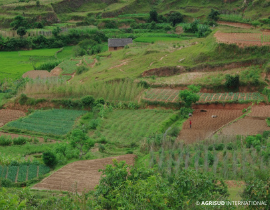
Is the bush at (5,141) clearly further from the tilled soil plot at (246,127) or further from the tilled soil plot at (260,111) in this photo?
the tilled soil plot at (260,111)

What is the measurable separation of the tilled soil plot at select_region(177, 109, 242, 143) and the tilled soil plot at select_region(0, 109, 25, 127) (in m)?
15.4

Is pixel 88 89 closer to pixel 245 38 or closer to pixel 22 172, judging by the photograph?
pixel 22 172

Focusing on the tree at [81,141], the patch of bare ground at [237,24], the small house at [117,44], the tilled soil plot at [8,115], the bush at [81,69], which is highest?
the patch of bare ground at [237,24]

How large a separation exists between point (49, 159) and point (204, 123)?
510 inches

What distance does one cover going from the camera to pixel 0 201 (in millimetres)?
12156

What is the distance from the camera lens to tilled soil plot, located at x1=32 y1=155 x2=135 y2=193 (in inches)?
822

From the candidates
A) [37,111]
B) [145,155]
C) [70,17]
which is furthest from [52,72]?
[70,17]

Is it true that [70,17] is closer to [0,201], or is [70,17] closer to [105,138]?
[105,138]

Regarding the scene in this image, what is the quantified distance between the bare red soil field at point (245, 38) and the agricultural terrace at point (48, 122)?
59.9ft

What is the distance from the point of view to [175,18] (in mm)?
80625

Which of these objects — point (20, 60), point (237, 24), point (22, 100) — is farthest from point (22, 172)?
point (237, 24)

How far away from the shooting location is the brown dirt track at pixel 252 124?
28141 mm

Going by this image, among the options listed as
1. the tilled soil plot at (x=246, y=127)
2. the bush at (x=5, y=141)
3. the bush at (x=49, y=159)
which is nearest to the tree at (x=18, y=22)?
the bush at (x=5, y=141)

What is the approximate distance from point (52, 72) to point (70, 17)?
3825cm
